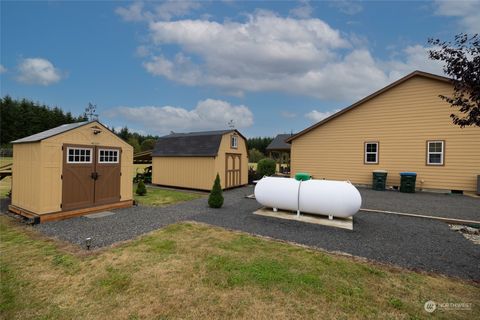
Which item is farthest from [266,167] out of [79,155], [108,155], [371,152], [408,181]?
[79,155]

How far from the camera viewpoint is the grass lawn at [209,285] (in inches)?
127

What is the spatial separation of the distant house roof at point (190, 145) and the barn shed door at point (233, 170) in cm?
141

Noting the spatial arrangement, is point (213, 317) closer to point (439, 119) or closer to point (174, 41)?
point (174, 41)

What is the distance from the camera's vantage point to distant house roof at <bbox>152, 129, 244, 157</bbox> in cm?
1522

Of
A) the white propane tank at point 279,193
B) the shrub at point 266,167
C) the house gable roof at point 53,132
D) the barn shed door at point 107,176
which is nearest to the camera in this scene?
the house gable roof at point 53,132

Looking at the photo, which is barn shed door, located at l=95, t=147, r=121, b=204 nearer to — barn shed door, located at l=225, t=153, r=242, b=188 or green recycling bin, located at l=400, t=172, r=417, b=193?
barn shed door, located at l=225, t=153, r=242, b=188

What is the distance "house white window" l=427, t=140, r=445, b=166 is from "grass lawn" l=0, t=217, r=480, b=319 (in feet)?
39.3

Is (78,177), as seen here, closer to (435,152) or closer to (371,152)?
(371,152)

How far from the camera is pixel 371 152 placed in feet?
49.4

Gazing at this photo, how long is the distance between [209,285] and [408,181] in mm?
13931

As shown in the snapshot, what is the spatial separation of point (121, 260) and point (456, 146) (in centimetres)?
1671

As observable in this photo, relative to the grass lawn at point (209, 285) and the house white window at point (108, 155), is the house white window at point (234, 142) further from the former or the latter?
the grass lawn at point (209, 285)

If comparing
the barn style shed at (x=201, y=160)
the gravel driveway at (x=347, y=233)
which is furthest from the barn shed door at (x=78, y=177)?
the barn style shed at (x=201, y=160)

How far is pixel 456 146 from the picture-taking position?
12758 millimetres
